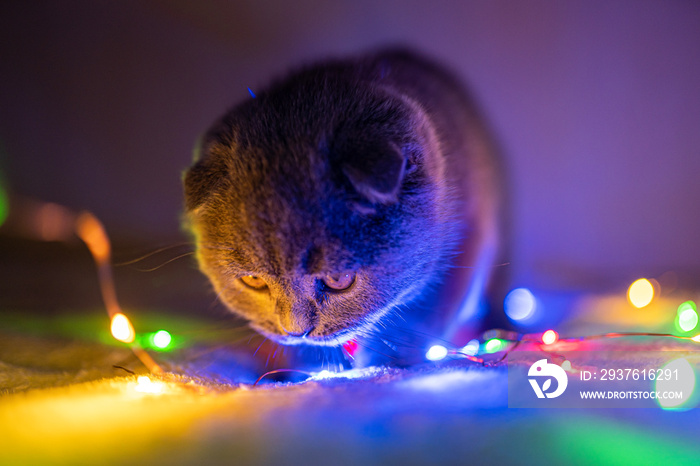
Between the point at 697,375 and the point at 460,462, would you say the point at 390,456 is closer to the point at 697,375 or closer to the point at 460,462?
the point at 460,462

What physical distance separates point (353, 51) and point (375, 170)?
103 cm

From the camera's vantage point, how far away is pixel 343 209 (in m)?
0.98

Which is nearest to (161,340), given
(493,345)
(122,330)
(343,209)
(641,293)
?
(122,330)

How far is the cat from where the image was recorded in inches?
38.2

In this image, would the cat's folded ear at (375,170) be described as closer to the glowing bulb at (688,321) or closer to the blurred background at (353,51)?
the blurred background at (353,51)

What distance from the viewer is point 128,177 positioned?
200 cm

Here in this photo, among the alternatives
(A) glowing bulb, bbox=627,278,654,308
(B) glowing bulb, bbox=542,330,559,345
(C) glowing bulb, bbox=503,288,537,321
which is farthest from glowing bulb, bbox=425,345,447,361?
(A) glowing bulb, bbox=627,278,654,308

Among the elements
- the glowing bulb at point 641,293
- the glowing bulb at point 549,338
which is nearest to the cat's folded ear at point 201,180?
the glowing bulb at point 549,338

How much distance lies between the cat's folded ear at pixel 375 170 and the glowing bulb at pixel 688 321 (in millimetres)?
1108

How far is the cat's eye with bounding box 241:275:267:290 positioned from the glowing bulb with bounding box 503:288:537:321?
926 mm

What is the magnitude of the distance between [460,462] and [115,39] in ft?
6.43

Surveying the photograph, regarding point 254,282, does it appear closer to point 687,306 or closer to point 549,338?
point 549,338

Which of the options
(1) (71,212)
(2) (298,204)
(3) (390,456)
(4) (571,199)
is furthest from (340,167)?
(1) (71,212)

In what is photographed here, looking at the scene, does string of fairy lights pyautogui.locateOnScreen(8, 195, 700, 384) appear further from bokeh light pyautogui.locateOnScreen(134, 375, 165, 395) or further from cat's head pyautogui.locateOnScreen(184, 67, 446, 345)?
cat's head pyautogui.locateOnScreen(184, 67, 446, 345)
